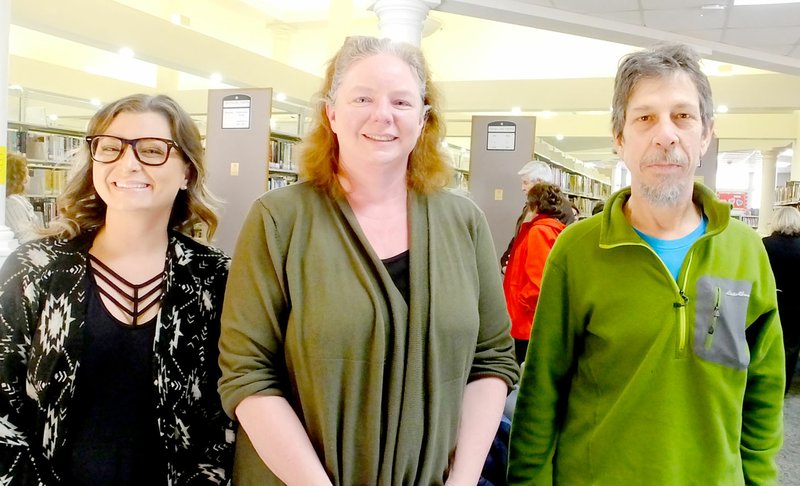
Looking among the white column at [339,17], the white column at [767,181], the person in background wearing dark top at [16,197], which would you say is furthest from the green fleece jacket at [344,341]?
the white column at [767,181]

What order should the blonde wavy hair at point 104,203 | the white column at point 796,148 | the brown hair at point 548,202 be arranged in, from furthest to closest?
the white column at point 796,148 < the brown hair at point 548,202 < the blonde wavy hair at point 104,203

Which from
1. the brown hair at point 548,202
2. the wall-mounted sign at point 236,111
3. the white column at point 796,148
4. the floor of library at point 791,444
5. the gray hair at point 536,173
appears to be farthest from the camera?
the white column at point 796,148

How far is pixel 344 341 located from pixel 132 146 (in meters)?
0.62

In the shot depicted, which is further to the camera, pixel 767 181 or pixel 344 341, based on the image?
pixel 767 181

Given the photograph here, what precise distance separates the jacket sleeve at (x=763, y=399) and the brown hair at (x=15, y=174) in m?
4.88

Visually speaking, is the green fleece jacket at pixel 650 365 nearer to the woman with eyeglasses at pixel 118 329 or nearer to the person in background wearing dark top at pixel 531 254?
the woman with eyeglasses at pixel 118 329

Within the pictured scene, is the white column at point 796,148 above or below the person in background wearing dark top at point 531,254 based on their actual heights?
above

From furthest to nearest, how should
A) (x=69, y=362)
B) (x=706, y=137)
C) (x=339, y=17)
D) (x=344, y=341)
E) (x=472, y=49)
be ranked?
(x=472, y=49), (x=339, y=17), (x=706, y=137), (x=69, y=362), (x=344, y=341)

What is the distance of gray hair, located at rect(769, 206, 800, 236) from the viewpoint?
452cm

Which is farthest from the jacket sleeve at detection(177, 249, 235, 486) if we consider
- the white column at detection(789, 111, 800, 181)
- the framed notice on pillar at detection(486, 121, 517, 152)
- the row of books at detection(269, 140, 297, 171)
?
the white column at detection(789, 111, 800, 181)

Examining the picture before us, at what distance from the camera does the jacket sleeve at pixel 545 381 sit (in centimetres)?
129

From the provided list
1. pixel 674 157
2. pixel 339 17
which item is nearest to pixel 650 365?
pixel 674 157

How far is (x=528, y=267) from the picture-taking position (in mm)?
3326

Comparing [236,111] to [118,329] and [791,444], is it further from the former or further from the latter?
[791,444]
